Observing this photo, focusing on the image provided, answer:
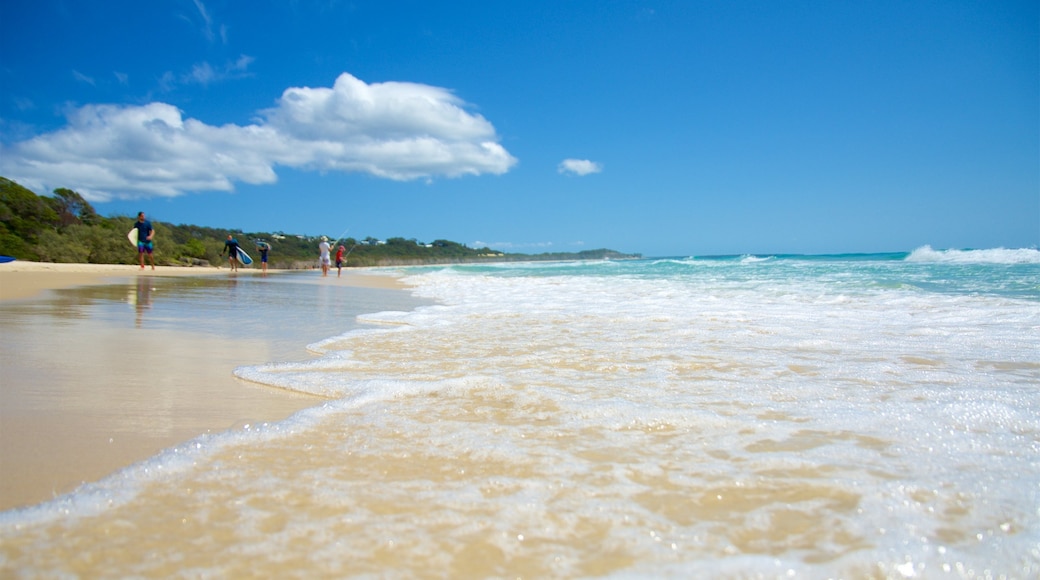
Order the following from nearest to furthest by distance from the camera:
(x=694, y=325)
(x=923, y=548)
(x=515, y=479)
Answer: (x=923, y=548), (x=515, y=479), (x=694, y=325)

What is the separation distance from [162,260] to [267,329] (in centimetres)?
2244

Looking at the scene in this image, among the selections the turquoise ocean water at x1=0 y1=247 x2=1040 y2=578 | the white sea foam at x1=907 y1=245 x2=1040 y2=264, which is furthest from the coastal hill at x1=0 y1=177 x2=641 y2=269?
the white sea foam at x1=907 y1=245 x2=1040 y2=264

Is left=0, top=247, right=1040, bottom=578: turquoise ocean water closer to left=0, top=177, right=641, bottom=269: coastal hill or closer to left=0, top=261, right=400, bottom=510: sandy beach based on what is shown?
left=0, top=261, right=400, bottom=510: sandy beach

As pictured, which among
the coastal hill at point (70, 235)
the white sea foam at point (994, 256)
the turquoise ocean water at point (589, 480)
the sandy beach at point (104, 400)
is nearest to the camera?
the turquoise ocean water at point (589, 480)

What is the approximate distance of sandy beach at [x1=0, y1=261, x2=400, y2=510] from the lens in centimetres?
175

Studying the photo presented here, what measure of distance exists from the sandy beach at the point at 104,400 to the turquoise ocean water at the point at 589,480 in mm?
180

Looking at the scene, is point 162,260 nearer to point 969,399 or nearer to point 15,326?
point 15,326

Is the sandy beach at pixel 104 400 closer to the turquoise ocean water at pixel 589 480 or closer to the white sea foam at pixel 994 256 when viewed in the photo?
the turquoise ocean water at pixel 589 480

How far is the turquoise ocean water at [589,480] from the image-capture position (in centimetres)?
130

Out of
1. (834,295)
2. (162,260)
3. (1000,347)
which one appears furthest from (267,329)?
(162,260)

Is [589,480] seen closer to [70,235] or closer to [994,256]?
[70,235]

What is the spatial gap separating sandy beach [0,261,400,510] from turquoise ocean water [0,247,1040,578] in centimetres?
18

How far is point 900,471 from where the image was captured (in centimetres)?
181

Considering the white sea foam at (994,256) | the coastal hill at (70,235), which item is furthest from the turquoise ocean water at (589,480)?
the white sea foam at (994,256)
